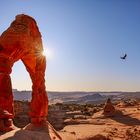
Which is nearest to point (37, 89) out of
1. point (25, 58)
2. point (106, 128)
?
point (25, 58)

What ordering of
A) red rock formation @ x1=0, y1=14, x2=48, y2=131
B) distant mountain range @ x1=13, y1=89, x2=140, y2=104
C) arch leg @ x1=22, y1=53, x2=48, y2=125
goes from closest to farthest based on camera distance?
red rock formation @ x1=0, y1=14, x2=48, y2=131
arch leg @ x1=22, y1=53, x2=48, y2=125
distant mountain range @ x1=13, y1=89, x2=140, y2=104

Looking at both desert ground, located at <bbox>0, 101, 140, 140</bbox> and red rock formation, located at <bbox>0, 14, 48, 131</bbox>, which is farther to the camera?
desert ground, located at <bbox>0, 101, 140, 140</bbox>

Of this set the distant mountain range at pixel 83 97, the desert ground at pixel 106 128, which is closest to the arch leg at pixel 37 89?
the desert ground at pixel 106 128

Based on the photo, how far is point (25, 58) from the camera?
17.5 m

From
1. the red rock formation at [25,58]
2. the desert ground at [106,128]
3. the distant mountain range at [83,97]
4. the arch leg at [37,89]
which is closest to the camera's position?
the red rock formation at [25,58]

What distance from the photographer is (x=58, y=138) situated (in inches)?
585

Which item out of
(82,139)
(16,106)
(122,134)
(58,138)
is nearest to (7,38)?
(58,138)

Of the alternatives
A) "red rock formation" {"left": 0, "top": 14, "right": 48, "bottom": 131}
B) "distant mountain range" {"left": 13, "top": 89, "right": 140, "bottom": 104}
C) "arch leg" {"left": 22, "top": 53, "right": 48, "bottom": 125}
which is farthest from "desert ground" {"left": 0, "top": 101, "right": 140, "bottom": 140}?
"distant mountain range" {"left": 13, "top": 89, "right": 140, "bottom": 104}

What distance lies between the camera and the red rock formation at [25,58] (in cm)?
1504

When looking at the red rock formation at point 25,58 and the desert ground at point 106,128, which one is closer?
the red rock formation at point 25,58

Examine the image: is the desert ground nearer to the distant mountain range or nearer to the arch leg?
the arch leg

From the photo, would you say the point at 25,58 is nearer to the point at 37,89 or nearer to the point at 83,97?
the point at 37,89

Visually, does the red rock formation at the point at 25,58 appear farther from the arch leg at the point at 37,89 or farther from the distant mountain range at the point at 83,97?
the distant mountain range at the point at 83,97

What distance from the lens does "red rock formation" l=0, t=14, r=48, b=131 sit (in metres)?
15.0
